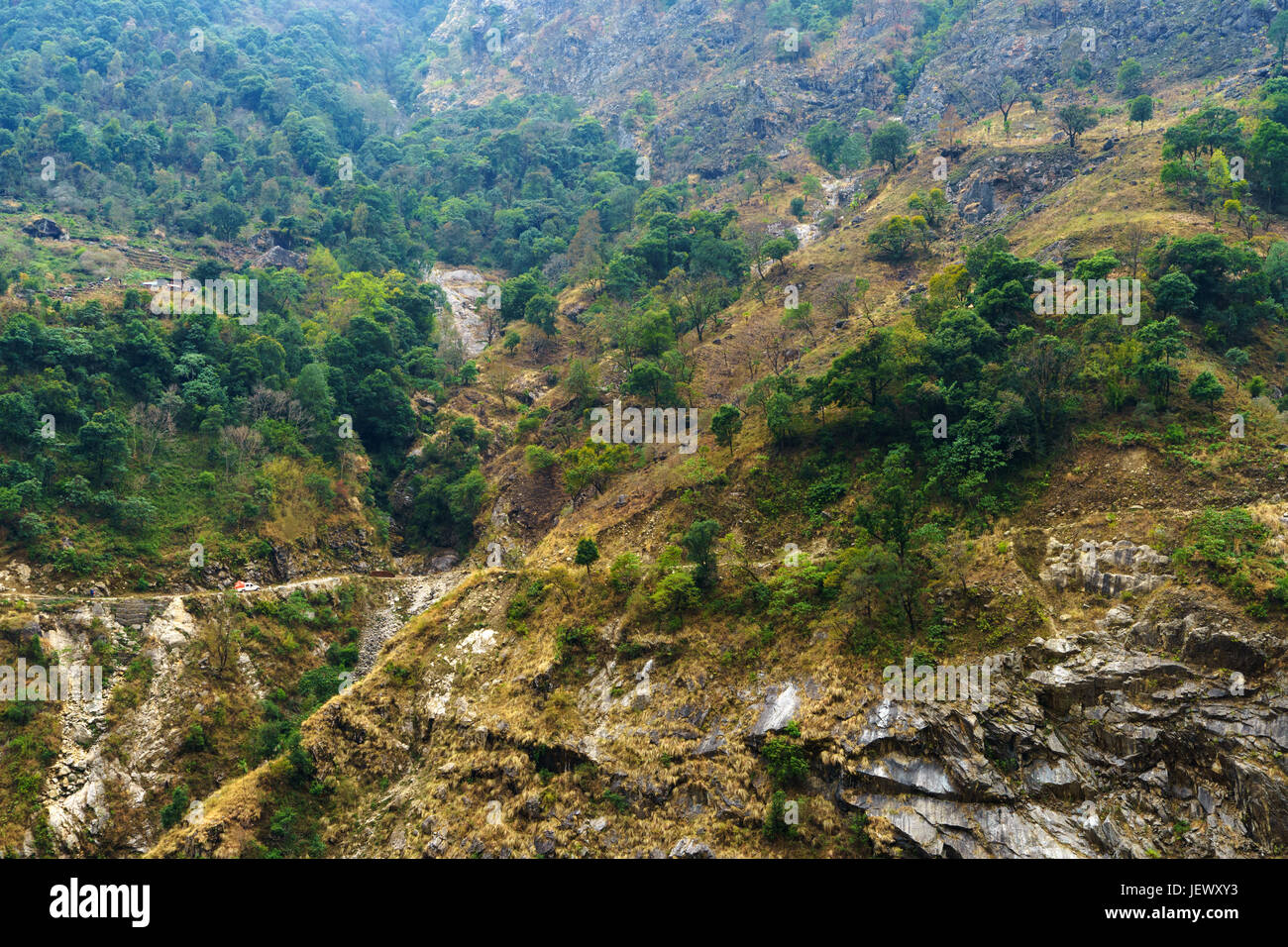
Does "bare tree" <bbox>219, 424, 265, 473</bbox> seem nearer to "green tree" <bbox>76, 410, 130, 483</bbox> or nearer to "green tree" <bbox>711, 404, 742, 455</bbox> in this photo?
"green tree" <bbox>76, 410, 130, 483</bbox>

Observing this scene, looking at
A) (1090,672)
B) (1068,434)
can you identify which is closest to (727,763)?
(1090,672)

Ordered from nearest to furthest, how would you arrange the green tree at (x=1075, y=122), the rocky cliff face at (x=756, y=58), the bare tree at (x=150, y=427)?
1. the bare tree at (x=150, y=427)
2. the green tree at (x=1075, y=122)
3. the rocky cliff face at (x=756, y=58)

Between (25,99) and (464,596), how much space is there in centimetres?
9204

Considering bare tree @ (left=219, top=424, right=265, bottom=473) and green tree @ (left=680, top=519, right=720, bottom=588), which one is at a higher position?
bare tree @ (left=219, top=424, right=265, bottom=473)

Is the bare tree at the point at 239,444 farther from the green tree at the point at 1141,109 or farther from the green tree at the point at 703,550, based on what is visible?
the green tree at the point at 1141,109

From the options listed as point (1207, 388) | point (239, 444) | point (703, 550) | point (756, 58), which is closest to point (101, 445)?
point (239, 444)

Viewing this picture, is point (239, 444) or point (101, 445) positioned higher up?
point (239, 444)

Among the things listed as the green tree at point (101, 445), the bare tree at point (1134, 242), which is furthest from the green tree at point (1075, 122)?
the green tree at point (101, 445)

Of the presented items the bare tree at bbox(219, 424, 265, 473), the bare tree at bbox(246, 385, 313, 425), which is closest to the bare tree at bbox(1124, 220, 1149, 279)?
the bare tree at bbox(246, 385, 313, 425)

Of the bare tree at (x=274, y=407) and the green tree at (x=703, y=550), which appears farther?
the bare tree at (x=274, y=407)

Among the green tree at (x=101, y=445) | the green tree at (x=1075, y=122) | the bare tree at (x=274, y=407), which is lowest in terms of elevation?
the green tree at (x=101, y=445)

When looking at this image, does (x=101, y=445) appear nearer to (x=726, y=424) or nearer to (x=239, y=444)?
(x=239, y=444)

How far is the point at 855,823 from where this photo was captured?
1178 inches

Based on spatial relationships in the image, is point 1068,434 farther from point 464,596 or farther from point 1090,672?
point 464,596
